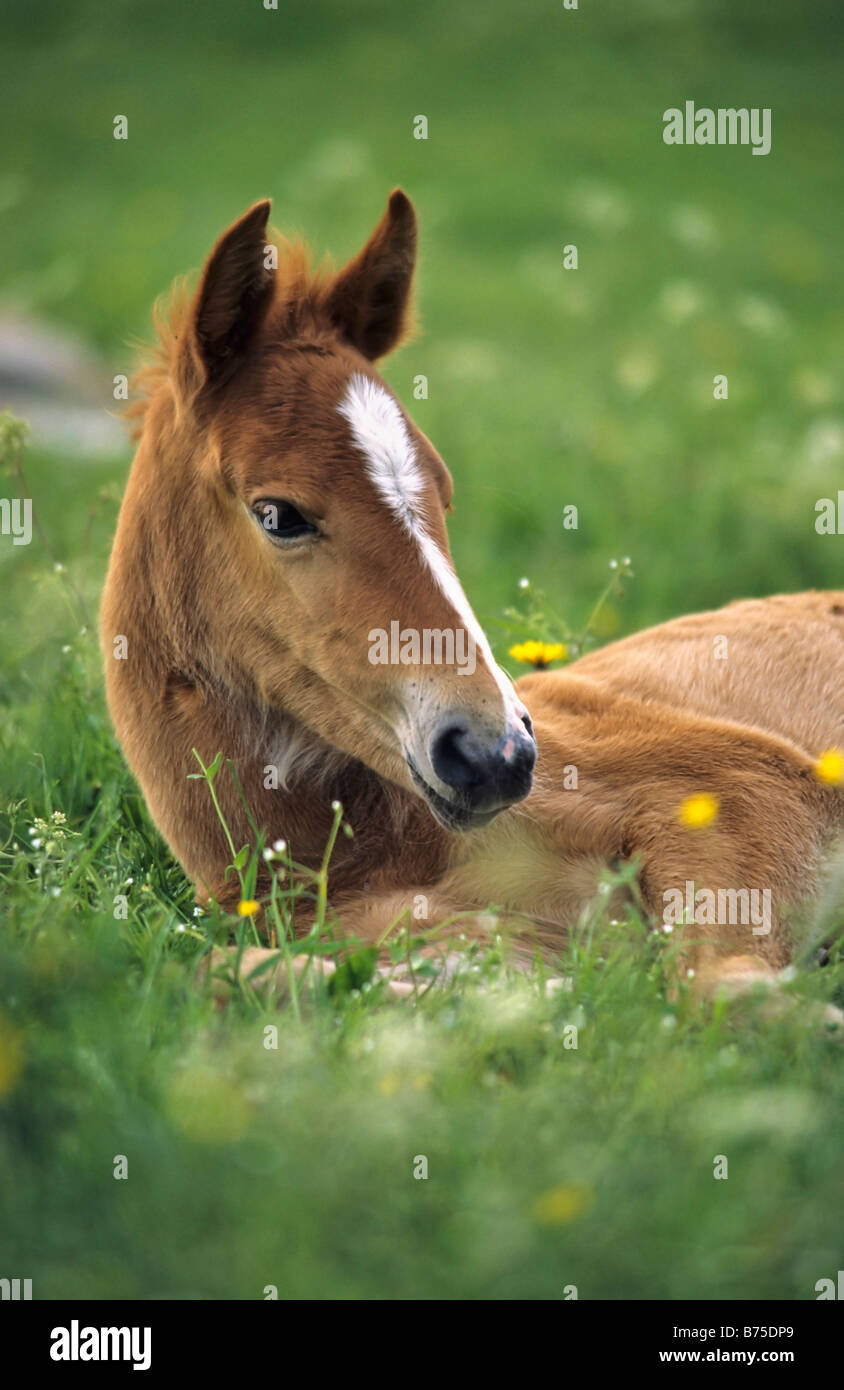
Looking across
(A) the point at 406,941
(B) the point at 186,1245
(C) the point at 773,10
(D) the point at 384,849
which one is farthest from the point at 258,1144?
(C) the point at 773,10

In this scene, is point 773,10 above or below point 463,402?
above

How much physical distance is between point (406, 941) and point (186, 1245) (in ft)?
3.54

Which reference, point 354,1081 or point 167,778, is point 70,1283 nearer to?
point 354,1081

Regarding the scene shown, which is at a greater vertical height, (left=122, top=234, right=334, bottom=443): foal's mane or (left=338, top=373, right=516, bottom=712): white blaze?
(left=122, top=234, right=334, bottom=443): foal's mane

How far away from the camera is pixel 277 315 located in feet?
11.0

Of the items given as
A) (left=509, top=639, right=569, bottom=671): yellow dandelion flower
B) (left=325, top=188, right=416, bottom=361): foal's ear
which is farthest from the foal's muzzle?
(left=509, top=639, right=569, bottom=671): yellow dandelion flower

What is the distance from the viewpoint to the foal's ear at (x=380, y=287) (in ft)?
11.5

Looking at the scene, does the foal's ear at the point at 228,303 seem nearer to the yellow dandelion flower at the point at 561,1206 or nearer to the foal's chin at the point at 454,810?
the foal's chin at the point at 454,810

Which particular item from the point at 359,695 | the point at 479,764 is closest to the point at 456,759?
the point at 479,764

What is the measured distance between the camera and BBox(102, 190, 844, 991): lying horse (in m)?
3.06

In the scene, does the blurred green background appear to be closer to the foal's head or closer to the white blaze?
the foal's head

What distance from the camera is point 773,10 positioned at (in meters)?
24.0

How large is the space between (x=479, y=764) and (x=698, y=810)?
786mm

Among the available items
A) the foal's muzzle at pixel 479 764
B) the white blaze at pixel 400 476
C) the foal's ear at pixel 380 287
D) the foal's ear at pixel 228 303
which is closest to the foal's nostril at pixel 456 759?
the foal's muzzle at pixel 479 764
